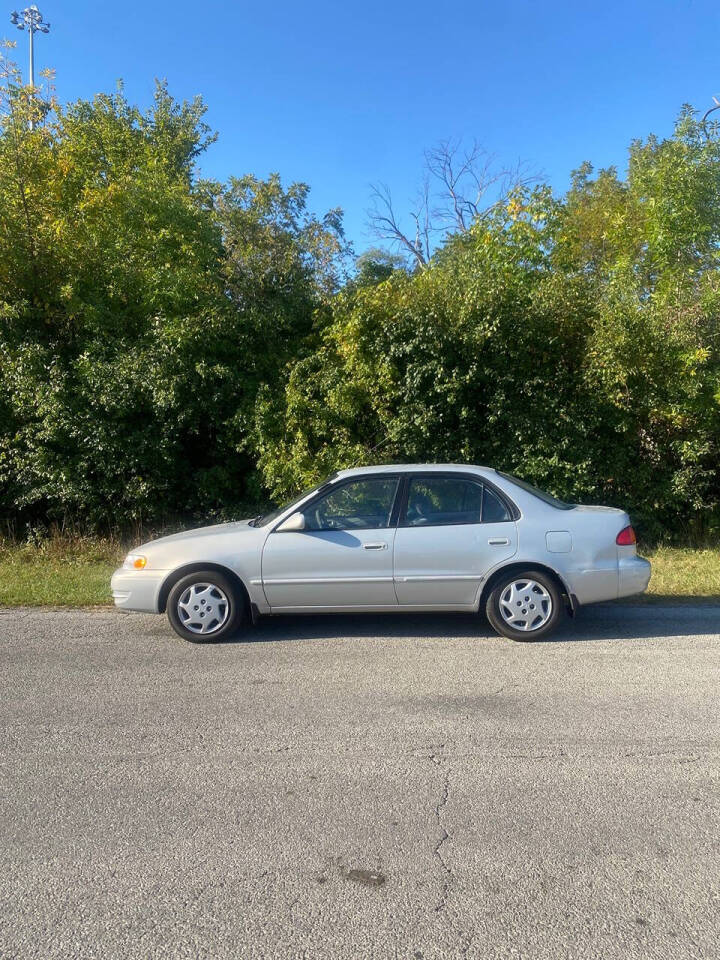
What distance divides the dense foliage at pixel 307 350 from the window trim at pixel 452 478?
3527mm

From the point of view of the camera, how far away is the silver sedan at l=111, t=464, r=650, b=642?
6.42m

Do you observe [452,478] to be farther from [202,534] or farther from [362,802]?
[362,802]

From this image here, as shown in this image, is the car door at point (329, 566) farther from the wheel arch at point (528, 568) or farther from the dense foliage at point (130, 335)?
the dense foliage at point (130, 335)

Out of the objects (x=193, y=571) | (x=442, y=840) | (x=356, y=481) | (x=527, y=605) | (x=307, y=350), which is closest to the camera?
(x=442, y=840)

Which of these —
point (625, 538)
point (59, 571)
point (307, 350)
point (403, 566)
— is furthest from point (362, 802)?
point (307, 350)

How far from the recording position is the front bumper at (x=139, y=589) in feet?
21.6

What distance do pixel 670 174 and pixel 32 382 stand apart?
33.6 ft

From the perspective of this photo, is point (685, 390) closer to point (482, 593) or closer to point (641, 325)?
point (641, 325)

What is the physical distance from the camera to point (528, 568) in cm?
645

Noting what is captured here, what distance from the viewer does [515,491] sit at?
6.71 metres

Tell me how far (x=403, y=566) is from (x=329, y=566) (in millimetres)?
621

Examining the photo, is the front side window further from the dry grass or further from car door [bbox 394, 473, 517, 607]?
the dry grass

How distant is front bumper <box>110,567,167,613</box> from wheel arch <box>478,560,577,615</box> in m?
2.75

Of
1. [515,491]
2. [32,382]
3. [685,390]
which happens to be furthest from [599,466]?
[32,382]
